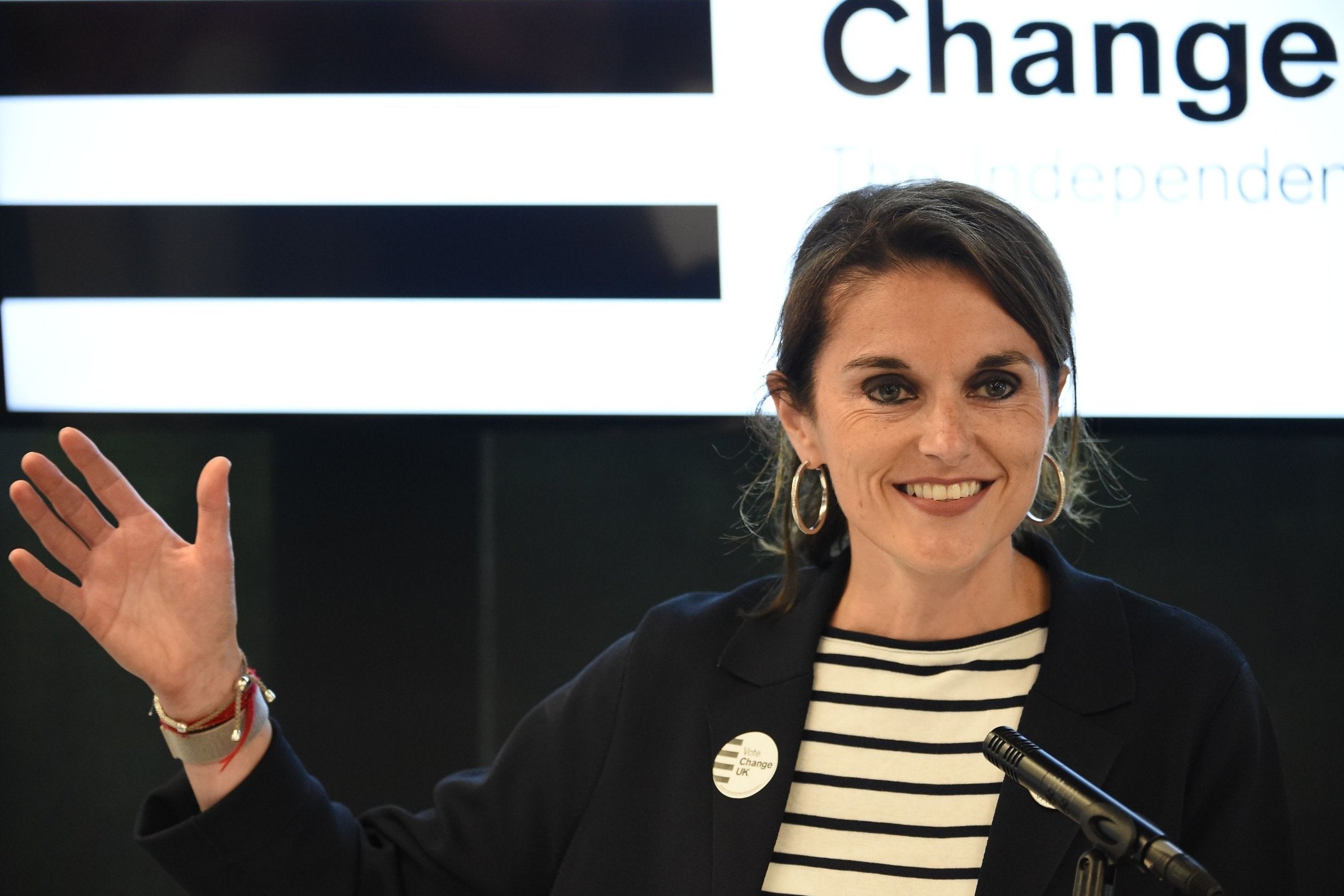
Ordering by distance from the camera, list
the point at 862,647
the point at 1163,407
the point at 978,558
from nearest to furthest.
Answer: the point at 978,558 → the point at 862,647 → the point at 1163,407

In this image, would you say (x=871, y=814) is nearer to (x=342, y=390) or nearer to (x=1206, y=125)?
(x=342, y=390)

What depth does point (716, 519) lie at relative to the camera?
90.5 inches

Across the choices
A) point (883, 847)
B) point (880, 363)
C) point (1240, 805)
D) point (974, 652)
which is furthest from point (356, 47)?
point (1240, 805)

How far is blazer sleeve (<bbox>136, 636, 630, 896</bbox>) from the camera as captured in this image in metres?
1.41

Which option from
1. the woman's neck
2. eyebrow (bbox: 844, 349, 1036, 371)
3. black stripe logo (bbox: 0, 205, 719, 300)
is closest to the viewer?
eyebrow (bbox: 844, 349, 1036, 371)

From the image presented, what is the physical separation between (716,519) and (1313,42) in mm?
1340

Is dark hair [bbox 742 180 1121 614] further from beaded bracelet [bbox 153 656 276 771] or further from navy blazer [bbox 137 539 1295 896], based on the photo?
beaded bracelet [bbox 153 656 276 771]

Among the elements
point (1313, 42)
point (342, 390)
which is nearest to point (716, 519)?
point (342, 390)

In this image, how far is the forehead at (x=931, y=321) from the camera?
4.63ft

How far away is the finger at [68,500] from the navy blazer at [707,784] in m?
0.31

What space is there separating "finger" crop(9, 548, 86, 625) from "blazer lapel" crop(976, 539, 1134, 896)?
104cm

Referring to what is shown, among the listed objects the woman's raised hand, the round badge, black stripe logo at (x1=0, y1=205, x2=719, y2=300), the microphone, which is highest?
black stripe logo at (x1=0, y1=205, x2=719, y2=300)

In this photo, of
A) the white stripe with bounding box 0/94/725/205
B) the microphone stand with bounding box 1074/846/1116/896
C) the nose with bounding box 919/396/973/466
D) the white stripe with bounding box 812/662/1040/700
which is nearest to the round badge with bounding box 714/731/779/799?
the white stripe with bounding box 812/662/1040/700

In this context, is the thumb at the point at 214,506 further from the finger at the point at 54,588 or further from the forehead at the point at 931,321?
the forehead at the point at 931,321
